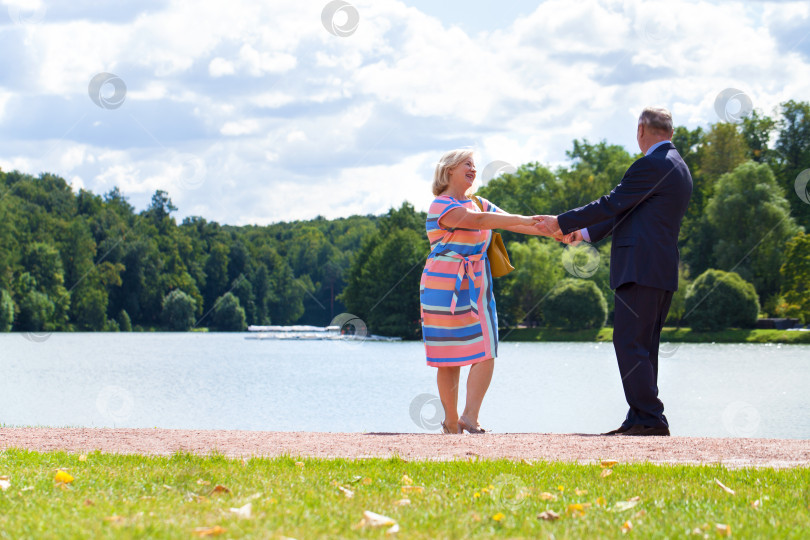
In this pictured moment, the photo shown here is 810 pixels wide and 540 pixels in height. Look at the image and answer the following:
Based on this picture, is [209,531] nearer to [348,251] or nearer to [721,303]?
[721,303]

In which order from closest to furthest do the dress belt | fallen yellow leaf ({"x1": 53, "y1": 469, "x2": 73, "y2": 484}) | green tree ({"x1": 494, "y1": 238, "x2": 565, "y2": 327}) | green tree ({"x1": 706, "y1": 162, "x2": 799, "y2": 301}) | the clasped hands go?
fallen yellow leaf ({"x1": 53, "y1": 469, "x2": 73, "y2": 484}), the dress belt, the clasped hands, green tree ({"x1": 706, "y1": 162, "x2": 799, "y2": 301}), green tree ({"x1": 494, "y1": 238, "x2": 565, "y2": 327})

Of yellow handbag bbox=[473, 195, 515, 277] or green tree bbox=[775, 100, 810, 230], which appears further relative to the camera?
green tree bbox=[775, 100, 810, 230]

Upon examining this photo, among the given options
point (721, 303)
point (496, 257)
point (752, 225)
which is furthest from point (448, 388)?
point (752, 225)

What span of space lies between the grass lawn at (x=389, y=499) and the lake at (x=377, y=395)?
32.9 ft

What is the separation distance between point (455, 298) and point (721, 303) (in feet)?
→ 166

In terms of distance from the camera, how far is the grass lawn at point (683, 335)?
5234 cm

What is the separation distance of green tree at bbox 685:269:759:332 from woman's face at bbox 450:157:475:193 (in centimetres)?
5006

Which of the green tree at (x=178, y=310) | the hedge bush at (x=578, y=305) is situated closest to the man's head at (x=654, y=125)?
the hedge bush at (x=578, y=305)

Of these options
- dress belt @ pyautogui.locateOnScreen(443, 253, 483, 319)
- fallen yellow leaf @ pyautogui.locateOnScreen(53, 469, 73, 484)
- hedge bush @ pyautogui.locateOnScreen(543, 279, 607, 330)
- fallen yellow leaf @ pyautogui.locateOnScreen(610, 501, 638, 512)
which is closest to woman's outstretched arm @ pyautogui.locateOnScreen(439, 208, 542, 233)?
dress belt @ pyautogui.locateOnScreen(443, 253, 483, 319)

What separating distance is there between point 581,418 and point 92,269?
83.3 meters

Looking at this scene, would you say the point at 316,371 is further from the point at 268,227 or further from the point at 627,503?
the point at 268,227

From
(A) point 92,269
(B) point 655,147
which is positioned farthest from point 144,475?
(A) point 92,269

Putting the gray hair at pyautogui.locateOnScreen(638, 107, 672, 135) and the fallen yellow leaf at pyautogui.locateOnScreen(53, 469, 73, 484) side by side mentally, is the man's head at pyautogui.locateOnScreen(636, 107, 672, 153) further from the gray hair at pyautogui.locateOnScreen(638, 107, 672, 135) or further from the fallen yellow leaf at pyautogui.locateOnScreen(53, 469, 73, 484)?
the fallen yellow leaf at pyautogui.locateOnScreen(53, 469, 73, 484)

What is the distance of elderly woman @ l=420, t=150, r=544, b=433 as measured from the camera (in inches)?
303
